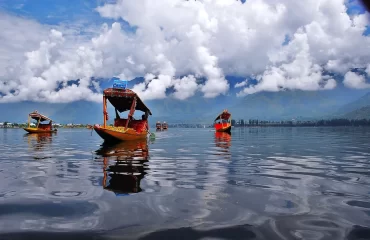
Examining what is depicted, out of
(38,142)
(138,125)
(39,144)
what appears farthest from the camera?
(138,125)

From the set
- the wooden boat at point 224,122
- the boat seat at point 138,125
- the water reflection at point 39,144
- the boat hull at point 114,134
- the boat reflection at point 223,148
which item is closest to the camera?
the boat reflection at point 223,148

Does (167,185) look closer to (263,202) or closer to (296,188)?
(263,202)

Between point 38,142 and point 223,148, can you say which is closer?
point 223,148

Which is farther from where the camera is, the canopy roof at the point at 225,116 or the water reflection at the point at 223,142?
the canopy roof at the point at 225,116

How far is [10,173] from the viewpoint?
10469 mm

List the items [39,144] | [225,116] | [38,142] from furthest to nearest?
1. [225,116]
2. [38,142]
3. [39,144]

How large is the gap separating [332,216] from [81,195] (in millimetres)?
5593

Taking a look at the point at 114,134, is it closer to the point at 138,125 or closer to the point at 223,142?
the point at 223,142

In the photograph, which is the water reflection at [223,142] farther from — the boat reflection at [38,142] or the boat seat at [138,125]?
the boat reflection at [38,142]

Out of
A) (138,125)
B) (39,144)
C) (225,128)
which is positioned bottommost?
(39,144)

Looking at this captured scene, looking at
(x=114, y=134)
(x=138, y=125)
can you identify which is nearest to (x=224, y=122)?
(x=138, y=125)

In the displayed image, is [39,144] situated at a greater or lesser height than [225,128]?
lesser

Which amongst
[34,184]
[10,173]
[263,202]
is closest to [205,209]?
[263,202]

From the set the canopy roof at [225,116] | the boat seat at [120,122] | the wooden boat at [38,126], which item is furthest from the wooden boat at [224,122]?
the wooden boat at [38,126]
